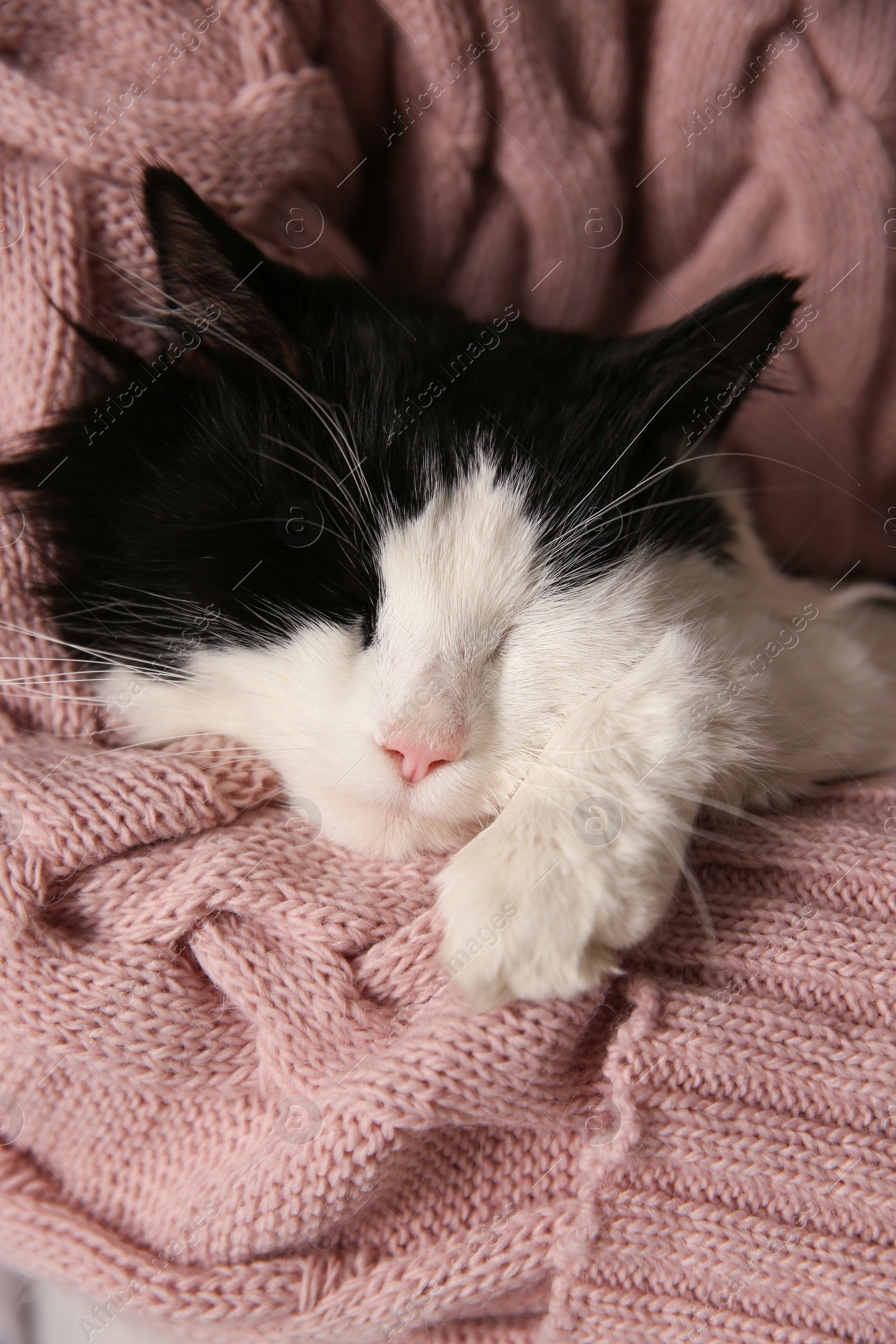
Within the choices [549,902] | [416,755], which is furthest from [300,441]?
[549,902]

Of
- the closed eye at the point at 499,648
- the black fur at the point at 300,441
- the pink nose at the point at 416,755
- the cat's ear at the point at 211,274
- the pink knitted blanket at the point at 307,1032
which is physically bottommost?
the pink knitted blanket at the point at 307,1032

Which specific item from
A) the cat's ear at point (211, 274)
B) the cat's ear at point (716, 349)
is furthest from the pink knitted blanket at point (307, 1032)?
the cat's ear at point (716, 349)

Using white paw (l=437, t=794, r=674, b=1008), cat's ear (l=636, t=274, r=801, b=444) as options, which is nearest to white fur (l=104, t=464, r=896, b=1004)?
white paw (l=437, t=794, r=674, b=1008)

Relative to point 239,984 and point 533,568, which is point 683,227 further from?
point 239,984

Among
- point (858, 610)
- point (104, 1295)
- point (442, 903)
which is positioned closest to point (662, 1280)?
point (442, 903)

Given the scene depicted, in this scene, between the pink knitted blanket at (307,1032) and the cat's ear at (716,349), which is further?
the cat's ear at (716,349)

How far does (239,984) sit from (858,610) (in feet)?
3.10

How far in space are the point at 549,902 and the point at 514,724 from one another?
0.54 ft

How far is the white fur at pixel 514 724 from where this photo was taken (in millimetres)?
658

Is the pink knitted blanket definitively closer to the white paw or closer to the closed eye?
the white paw

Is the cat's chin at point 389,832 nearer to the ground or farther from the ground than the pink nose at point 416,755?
nearer to the ground

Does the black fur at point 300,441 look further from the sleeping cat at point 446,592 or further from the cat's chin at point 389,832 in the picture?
the cat's chin at point 389,832

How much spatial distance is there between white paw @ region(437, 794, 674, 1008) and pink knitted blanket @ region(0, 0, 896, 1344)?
0.04 m

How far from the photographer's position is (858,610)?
3.83 ft
